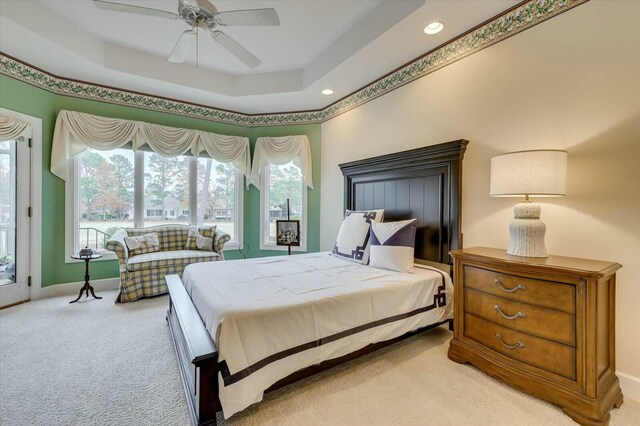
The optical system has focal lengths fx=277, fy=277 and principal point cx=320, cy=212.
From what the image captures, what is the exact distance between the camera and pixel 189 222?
4.46 metres

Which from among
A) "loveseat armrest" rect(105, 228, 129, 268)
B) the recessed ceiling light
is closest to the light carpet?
"loveseat armrest" rect(105, 228, 129, 268)

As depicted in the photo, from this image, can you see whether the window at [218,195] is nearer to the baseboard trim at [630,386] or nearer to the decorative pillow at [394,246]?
the decorative pillow at [394,246]

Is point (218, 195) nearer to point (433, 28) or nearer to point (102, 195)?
point (102, 195)

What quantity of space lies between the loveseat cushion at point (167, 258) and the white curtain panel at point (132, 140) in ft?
4.78

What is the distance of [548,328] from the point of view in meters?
1.61

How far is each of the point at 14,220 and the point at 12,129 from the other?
1.03 meters

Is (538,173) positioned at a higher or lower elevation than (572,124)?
lower

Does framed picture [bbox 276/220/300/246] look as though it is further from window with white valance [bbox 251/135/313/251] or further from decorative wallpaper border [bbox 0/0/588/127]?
decorative wallpaper border [bbox 0/0/588/127]

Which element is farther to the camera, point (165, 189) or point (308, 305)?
point (165, 189)

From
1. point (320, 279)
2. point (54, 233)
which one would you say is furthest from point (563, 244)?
point (54, 233)

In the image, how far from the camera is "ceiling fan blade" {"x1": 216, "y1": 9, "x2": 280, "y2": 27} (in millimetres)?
2055

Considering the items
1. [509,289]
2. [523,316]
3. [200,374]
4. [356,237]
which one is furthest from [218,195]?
[523,316]

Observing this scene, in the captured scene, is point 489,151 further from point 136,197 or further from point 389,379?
point 136,197

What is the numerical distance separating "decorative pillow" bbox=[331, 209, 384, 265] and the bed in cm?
13
